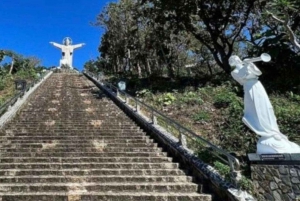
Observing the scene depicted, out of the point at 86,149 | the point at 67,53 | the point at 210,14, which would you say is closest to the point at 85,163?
the point at 86,149

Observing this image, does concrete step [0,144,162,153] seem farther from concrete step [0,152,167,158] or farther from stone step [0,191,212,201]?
stone step [0,191,212,201]

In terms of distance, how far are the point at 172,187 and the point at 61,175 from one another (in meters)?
2.34

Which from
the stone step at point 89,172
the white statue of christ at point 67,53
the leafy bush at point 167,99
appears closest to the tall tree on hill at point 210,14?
the leafy bush at point 167,99

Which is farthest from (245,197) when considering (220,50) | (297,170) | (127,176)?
(220,50)

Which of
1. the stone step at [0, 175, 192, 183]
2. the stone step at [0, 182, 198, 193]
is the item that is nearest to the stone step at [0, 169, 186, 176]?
the stone step at [0, 175, 192, 183]

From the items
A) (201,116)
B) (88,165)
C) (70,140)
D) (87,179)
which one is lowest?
(87,179)

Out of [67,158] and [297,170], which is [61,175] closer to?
[67,158]

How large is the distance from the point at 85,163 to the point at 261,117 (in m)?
4.00

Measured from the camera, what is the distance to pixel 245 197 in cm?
613

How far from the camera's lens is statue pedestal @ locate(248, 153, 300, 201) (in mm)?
6582

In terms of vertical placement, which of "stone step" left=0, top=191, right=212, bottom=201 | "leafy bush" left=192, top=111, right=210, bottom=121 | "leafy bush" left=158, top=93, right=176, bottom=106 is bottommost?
"stone step" left=0, top=191, right=212, bottom=201

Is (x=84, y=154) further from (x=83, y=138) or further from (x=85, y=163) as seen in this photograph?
(x=83, y=138)

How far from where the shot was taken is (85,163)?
8.60 m

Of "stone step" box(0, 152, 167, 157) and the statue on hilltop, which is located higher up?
the statue on hilltop
